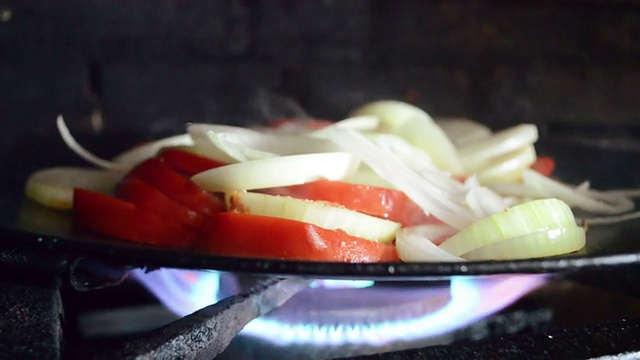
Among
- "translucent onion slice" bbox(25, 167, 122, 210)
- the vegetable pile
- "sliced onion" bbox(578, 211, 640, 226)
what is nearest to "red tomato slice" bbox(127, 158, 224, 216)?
the vegetable pile

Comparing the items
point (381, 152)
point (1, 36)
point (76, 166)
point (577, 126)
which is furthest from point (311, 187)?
point (577, 126)

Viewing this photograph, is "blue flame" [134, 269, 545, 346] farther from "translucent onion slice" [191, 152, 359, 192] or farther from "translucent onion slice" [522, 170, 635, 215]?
"translucent onion slice" [522, 170, 635, 215]

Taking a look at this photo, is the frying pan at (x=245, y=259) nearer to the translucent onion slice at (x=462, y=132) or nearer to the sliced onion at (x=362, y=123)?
the translucent onion slice at (x=462, y=132)

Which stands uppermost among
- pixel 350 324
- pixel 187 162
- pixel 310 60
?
pixel 310 60

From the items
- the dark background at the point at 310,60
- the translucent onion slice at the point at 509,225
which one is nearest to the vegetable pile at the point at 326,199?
the translucent onion slice at the point at 509,225

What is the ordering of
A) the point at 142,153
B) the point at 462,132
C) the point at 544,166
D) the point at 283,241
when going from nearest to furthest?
the point at 283,241
the point at 142,153
the point at 544,166
the point at 462,132

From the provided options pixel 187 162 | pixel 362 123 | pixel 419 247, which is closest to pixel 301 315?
pixel 419 247

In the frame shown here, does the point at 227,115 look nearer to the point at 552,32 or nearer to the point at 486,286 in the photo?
the point at 552,32

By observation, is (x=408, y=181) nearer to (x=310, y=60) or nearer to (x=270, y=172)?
(x=270, y=172)
